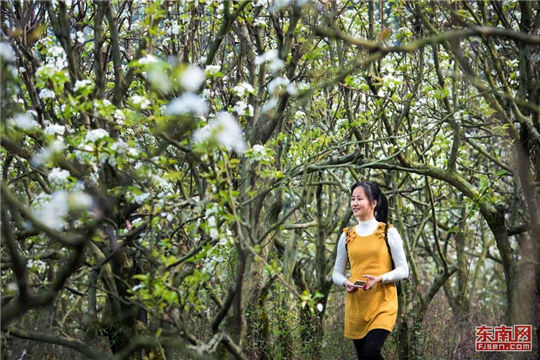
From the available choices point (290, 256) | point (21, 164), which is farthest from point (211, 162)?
point (290, 256)

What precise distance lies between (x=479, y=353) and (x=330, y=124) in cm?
306

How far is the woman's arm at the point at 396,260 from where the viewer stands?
18.4 ft

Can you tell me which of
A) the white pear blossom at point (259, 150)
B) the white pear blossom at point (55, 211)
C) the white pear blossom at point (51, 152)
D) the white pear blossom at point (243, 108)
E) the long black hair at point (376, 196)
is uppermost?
the white pear blossom at point (243, 108)

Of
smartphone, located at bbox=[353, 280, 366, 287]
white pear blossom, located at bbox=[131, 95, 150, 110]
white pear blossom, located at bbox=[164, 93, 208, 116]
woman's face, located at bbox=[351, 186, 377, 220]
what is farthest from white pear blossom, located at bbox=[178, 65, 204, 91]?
smartphone, located at bbox=[353, 280, 366, 287]

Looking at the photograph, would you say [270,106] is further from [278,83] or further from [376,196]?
[376,196]

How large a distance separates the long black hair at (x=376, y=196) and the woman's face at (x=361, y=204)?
31 mm

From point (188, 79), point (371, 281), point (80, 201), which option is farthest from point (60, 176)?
point (371, 281)

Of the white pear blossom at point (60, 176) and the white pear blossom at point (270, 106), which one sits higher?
the white pear blossom at point (270, 106)

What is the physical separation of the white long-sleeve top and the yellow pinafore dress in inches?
2.3

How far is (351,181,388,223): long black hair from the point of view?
592 centimetres

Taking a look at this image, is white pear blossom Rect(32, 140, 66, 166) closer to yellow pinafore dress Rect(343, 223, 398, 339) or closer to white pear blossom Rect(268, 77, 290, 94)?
white pear blossom Rect(268, 77, 290, 94)

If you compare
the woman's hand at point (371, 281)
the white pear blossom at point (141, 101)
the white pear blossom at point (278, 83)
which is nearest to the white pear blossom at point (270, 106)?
the white pear blossom at point (278, 83)

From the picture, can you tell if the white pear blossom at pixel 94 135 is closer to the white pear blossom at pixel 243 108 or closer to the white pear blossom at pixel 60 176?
the white pear blossom at pixel 60 176

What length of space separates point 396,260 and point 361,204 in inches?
20.2
